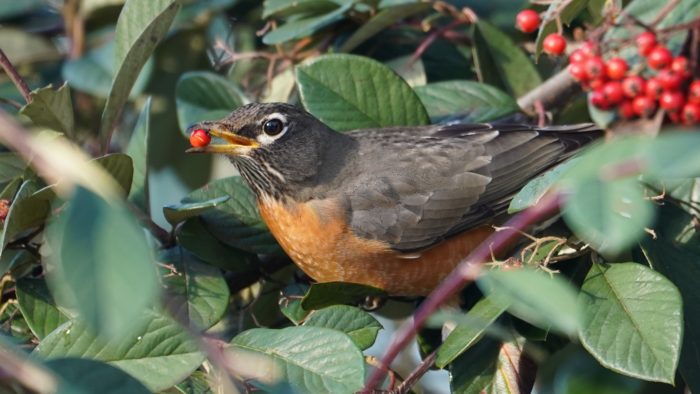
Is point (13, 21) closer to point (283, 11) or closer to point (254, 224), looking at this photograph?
point (283, 11)

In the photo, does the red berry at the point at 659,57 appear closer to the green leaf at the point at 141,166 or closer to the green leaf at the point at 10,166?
the green leaf at the point at 141,166

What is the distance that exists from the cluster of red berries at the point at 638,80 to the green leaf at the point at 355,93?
535mm

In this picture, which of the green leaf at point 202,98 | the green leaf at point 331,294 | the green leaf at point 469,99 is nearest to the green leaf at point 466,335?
the green leaf at point 331,294

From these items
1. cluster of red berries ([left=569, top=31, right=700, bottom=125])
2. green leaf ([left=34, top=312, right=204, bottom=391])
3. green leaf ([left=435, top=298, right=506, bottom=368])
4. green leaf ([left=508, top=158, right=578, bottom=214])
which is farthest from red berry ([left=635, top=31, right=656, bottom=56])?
green leaf ([left=34, top=312, right=204, bottom=391])

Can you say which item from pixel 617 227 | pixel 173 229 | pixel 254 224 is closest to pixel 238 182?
pixel 254 224

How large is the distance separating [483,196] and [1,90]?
2321 millimetres

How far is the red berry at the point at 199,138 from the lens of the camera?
3.61 metres

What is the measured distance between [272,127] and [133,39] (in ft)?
2.72

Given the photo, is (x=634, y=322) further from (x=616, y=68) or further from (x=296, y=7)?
(x=296, y=7)

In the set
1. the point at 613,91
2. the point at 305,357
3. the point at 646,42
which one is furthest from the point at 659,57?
the point at 305,357

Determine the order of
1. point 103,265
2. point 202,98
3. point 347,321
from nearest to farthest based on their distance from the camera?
point 103,265, point 347,321, point 202,98

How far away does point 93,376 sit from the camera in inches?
61.2

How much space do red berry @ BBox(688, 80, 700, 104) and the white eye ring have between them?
1570mm

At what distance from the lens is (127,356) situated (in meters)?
2.42
